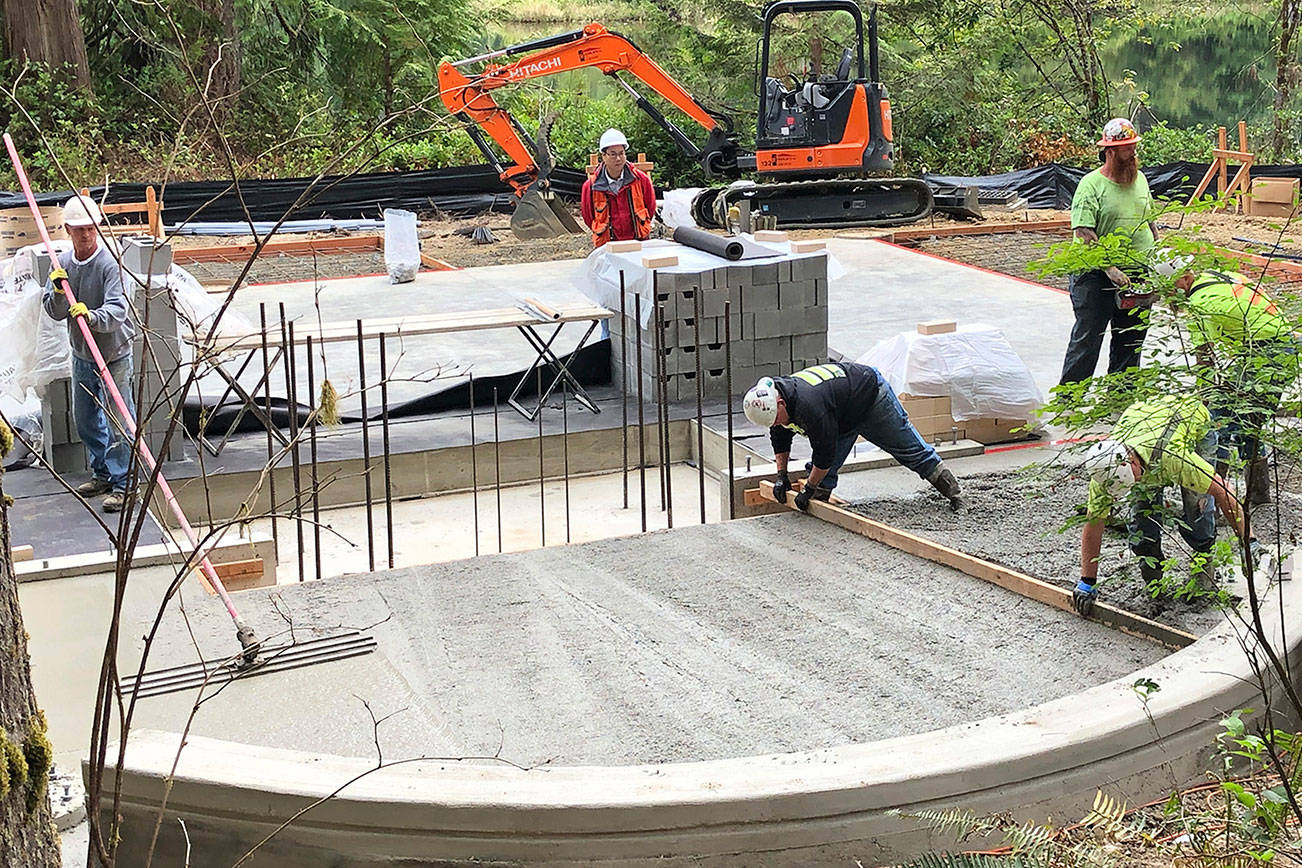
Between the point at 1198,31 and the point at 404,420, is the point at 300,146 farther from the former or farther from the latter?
the point at 1198,31

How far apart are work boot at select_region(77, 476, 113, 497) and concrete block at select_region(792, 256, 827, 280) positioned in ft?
15.4

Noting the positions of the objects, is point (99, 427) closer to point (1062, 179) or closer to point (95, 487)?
point (95, 487)

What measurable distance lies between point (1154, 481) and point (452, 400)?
253 inches

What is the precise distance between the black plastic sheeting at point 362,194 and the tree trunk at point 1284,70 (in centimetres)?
1156

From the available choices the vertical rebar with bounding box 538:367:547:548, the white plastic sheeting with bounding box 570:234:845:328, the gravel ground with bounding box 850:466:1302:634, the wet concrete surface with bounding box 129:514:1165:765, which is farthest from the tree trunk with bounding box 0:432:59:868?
the white plastic sheeting with bounding box 570:234:845:328

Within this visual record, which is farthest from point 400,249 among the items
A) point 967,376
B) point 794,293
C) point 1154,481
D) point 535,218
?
point 1154,481

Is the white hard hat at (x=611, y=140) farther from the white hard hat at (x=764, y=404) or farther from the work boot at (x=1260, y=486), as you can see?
the work boot at (x=1260, y=486)

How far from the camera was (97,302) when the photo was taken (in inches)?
308

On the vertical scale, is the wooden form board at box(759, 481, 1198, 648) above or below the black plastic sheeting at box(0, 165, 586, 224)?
below

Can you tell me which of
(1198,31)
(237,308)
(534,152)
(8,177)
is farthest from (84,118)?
(1198,31)

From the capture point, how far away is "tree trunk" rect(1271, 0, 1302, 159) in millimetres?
23016

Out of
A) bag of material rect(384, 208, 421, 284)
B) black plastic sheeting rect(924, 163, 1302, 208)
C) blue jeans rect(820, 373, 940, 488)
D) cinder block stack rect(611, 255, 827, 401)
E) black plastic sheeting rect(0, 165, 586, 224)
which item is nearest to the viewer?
blue jeans rect(820, 373, 940, 488)

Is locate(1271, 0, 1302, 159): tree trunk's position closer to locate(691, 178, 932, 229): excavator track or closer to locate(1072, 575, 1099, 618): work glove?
locate(691, 178, 932, 229): excavator track

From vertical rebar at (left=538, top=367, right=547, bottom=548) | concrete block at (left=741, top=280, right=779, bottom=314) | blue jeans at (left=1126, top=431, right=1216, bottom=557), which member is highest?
concrete block at (left=741, top=280, right=779, bottom=314)
